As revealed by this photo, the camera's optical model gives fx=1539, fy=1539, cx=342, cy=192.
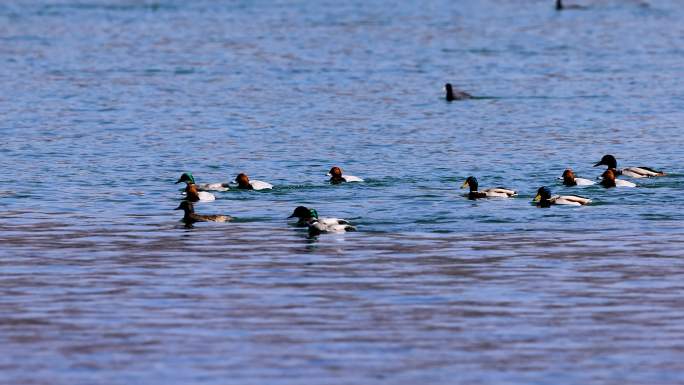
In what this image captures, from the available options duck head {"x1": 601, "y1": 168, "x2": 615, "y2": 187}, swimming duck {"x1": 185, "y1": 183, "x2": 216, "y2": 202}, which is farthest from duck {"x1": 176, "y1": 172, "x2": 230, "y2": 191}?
duck head {"x1": 601, "y1": 168, "x2": 615, "y2": 187}

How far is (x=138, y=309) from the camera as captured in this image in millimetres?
21766

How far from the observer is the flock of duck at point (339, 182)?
2919 cm

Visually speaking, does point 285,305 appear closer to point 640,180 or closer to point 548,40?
point 640,180

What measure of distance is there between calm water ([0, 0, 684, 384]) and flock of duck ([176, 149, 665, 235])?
0.32 metres

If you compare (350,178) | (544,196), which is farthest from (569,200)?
(350,178)

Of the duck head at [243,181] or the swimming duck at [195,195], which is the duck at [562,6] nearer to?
the duck head at [243,181]

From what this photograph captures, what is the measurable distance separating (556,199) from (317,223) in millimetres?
5970

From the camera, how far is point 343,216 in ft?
103

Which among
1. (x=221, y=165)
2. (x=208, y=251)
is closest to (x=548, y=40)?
(x=221, y=165)

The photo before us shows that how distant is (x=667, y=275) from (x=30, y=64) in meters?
49.6

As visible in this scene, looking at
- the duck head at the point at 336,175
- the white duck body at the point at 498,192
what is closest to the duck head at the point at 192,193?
the duck head at the point at 336,175

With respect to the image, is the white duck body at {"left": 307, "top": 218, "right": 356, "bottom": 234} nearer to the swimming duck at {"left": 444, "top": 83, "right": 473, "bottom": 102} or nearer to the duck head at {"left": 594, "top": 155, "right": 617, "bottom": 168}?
the duck head at {"left": 594, "top": 155, "right": 617, "bottom": 168}

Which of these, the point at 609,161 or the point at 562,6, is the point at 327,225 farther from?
the point at 562,6

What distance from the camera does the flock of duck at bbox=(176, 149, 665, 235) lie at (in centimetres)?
2919
